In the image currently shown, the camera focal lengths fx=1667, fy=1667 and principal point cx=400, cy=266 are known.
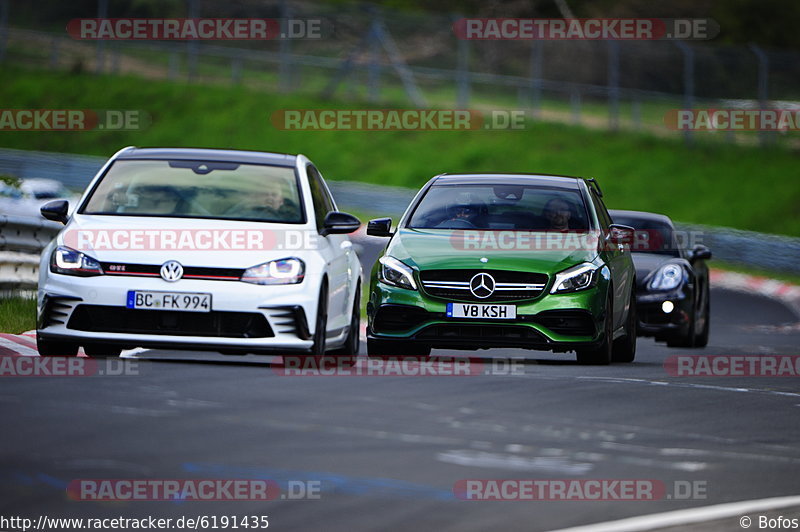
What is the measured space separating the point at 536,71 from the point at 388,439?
34.2 metres

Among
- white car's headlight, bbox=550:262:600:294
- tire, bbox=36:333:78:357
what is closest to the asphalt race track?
tire, bbox=36:333:78:357

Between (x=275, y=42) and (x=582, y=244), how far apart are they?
34.3 m

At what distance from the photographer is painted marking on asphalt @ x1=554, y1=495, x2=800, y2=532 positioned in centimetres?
715

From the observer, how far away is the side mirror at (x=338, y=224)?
12.0 m

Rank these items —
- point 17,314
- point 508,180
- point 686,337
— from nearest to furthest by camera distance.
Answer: point 508,180
point 17,314
point 686,337

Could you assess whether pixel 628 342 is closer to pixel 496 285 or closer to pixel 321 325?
pixel 496 285

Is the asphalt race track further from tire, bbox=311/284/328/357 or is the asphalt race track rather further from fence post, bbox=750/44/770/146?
fence post, bbox=750/44/770/146

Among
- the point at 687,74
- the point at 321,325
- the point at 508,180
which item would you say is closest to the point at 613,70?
the point at 687,74

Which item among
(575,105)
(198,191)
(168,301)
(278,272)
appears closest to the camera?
(168,301)

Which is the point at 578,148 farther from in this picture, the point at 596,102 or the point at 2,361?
the point at 2,361

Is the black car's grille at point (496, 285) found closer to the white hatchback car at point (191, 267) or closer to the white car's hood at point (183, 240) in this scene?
the white hatchback car at point (191, 267)

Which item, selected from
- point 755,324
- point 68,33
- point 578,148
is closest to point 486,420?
point 755,324

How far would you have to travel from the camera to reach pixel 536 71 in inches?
1671

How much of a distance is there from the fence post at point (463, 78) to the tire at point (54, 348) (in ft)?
106
